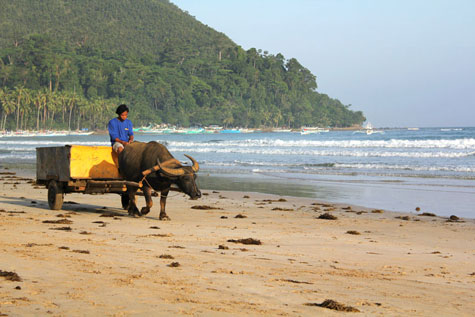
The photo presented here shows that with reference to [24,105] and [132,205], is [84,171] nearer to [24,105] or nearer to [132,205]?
[132,205]

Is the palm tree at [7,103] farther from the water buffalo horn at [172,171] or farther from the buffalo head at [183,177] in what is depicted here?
the water buffalo horn at [172,171]

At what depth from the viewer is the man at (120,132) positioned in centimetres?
1185

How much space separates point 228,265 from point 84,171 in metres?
5.57

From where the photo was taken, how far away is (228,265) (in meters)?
6.99

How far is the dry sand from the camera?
5285 millimetres

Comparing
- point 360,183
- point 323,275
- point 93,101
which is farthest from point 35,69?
point 323,275

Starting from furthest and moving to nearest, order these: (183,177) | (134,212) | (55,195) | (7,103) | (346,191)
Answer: (7,103)
(346,191)
(55,195)
(134,212)
(183,177)

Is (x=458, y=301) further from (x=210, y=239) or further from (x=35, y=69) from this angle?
(x=35, y=69)

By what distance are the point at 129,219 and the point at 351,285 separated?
6141mm

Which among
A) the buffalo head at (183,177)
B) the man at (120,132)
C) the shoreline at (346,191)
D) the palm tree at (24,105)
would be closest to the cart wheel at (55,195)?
the man at (120,132)

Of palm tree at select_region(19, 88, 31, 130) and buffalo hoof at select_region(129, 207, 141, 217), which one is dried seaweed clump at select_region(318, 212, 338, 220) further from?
palm tree at select_region(19, 88, 31, 130)

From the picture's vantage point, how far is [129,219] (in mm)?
11531

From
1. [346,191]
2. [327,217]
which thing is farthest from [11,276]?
[346,191]

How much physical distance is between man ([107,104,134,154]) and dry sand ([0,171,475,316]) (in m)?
1.37
